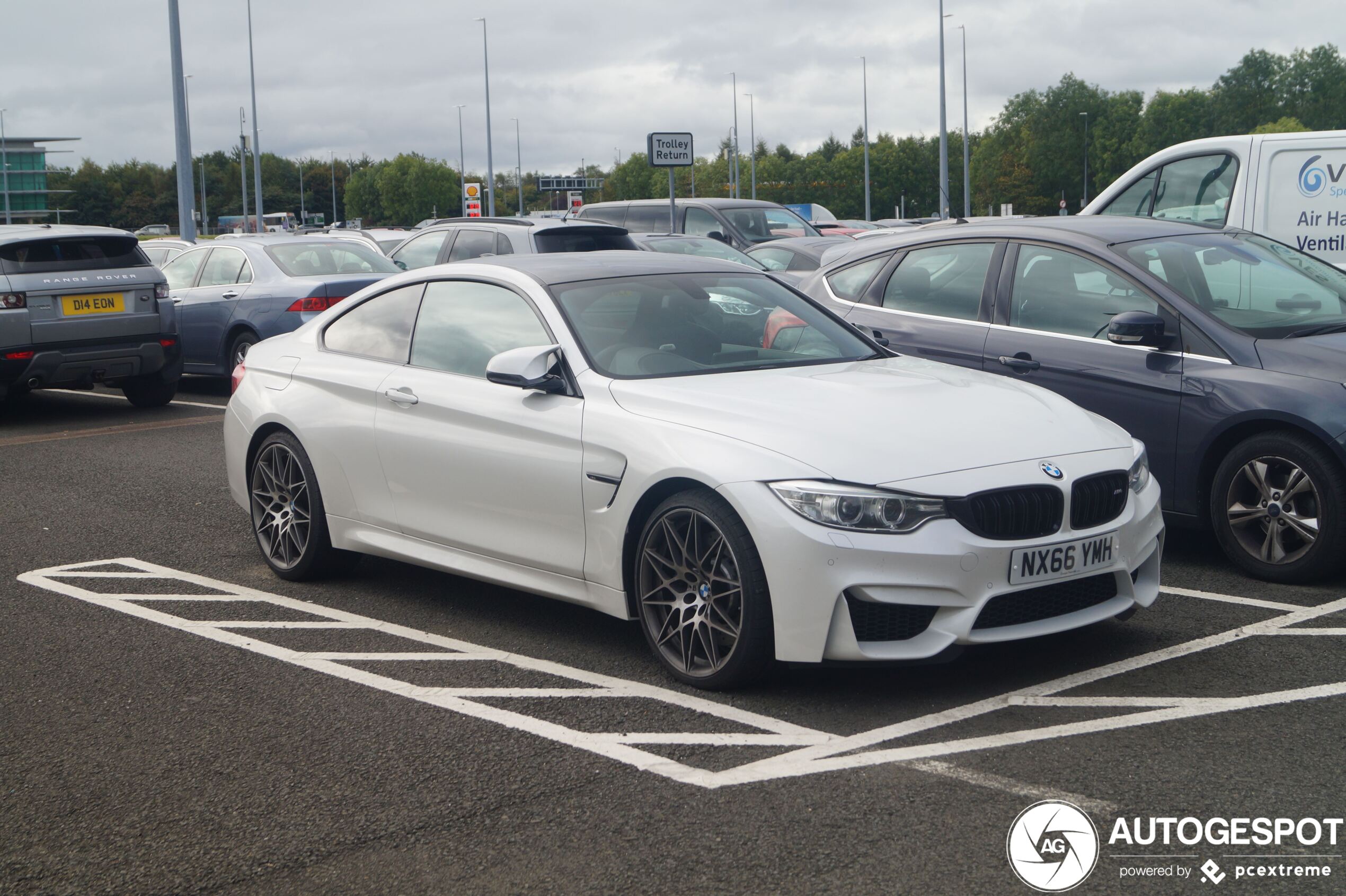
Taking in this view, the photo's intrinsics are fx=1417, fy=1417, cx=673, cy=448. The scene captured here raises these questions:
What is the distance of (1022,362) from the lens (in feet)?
22.8

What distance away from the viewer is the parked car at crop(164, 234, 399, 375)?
530 inches

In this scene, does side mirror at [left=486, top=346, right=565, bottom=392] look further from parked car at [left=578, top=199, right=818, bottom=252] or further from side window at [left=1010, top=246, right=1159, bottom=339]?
parked car at [left=578, top=199, right=818, bottom=252]

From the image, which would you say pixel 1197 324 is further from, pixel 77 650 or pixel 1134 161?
pixel 1134 161

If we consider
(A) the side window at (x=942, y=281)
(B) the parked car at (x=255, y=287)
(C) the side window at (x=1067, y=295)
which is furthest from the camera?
(B) the parked car at (x=255, y=287)

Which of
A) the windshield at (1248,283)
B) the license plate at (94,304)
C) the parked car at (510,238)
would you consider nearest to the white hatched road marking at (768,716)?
the windshield at (1248,283)

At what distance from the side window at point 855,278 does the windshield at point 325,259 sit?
22.5 ft

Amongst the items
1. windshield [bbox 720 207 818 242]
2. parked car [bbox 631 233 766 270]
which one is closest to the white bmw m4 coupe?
parked car [bbox 631 233 766 270]

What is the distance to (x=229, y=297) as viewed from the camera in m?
13.9

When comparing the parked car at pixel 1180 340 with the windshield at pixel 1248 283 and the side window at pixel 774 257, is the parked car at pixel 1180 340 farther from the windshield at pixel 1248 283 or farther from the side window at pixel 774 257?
the side window at pixel 774 257

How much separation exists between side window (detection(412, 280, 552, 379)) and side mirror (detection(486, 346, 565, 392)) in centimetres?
22

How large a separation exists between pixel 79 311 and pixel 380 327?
695 cm

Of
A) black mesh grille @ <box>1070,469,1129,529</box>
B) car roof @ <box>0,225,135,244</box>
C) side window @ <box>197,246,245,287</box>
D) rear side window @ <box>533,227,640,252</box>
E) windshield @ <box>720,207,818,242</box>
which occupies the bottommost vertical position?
black mesh grille @ <box>1070,469,1129,529</box>

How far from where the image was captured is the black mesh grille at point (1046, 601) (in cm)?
444

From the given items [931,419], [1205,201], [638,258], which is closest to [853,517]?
[931,419]
